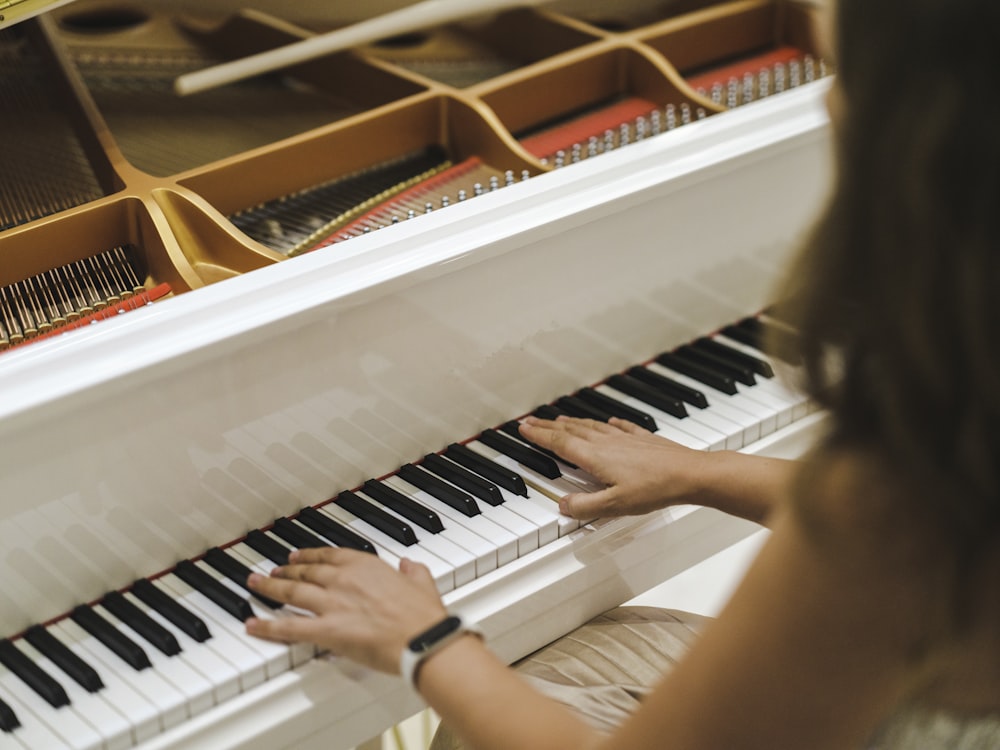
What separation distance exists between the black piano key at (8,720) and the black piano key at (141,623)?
0.19 m

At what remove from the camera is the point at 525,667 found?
5.99 feet

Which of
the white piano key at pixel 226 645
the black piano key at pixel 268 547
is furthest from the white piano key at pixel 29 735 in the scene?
the black piano key at pixel 268 547

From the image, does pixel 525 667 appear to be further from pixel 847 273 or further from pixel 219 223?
pixel 847 273

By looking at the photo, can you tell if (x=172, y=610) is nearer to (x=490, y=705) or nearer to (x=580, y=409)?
(x=490, y=705)

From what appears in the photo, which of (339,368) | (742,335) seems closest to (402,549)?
(339,368)

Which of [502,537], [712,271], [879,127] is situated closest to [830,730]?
[879,127]

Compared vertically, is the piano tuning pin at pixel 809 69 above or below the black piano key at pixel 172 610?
above

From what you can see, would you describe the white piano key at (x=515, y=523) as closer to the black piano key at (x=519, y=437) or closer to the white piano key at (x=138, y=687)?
the black piano key at (x=519, y=437)

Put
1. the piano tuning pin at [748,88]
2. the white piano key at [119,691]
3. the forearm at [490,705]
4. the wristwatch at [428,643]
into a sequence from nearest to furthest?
the forearm at [490,705], the wristwatch at [428,643], the white piano key at [119,691], the piano tuning pin at [748,88]

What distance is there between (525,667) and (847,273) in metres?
1.10

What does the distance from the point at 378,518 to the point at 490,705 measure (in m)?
0.55

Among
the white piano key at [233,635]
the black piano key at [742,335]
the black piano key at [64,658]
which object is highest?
the black piano key at [742,335]

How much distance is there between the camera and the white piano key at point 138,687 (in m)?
1.48

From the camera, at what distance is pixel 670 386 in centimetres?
213
